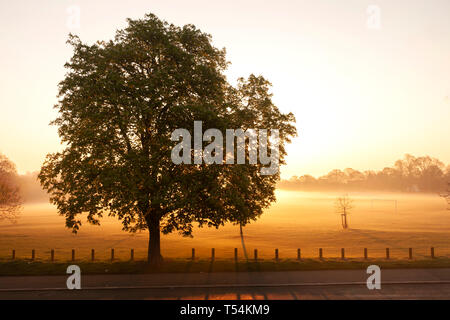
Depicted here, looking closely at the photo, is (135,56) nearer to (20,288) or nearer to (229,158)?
(229,158)

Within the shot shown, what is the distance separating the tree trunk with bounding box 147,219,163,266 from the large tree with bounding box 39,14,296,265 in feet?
0.23

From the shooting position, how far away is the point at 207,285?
53.9 ft

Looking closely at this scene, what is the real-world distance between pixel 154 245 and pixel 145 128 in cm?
838

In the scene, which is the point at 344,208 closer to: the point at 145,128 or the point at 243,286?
the point at 243,286

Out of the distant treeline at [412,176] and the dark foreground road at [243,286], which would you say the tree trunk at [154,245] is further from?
the distant treeline at [412,176]

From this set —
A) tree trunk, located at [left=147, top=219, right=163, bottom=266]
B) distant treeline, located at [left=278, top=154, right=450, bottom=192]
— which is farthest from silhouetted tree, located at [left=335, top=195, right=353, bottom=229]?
distant treeline, located at [left=278, top=154, right=450, bottom=192]

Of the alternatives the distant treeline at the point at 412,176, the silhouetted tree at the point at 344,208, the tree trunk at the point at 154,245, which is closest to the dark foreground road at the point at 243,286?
the tree trunk at the point at 154,245

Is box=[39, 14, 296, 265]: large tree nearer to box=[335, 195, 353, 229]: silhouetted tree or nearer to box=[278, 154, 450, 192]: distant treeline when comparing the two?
box=[335, 195, 353, 229]: silhouetted tree

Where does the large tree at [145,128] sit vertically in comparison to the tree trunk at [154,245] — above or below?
above

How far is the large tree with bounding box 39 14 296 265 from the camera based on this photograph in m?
18.3

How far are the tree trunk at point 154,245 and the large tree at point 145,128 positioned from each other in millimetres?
71

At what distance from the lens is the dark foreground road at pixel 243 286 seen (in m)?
14.8

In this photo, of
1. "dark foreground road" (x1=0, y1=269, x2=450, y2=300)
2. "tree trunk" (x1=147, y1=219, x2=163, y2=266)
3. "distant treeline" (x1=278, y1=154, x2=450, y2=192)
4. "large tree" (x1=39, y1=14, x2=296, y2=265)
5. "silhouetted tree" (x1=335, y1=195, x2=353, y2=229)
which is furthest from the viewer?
"distant treeline" (x1=278, y1=154, x2=450, y2=192)

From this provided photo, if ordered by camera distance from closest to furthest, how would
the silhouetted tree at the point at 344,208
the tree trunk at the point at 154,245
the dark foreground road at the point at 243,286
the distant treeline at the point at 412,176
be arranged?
the dark foreground road at the point at 243,286, the tree trunk at the point at 154,245, the silhouetted tree at the point at 344,208, the distant treeline at the point at 412,176
